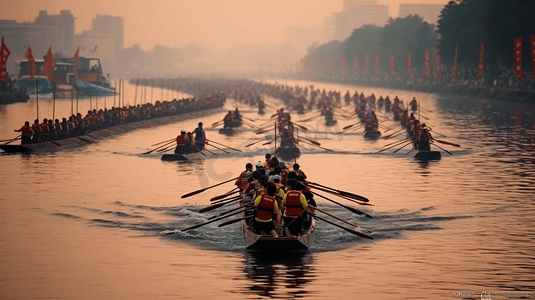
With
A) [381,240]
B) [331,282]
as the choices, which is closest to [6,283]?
[331,282]

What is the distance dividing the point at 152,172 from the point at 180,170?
1644 mm

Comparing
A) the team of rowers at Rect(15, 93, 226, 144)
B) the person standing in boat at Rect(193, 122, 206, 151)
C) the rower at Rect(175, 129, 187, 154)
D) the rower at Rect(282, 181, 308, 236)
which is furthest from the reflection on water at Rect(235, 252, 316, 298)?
the team of rowers at Rect(15, 93, 226, 144)

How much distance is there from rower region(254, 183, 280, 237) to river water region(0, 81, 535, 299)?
0.76 m

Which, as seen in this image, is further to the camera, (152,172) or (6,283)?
(152,172)

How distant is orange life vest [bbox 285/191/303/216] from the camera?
28.0 m

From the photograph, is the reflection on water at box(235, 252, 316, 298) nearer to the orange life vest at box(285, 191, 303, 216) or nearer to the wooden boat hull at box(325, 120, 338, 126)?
the orange life vest at box(285, 191, 303, 216)

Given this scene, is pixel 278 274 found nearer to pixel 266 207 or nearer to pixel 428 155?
pixel 266 207

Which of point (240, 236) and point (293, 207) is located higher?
point (293, 207)

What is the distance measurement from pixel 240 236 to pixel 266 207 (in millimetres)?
A: 3408

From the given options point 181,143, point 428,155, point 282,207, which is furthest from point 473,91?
point 282,207

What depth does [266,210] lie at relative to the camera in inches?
1081

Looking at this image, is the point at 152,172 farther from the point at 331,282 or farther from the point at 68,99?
the point at 68,99

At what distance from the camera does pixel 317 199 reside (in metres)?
39.3

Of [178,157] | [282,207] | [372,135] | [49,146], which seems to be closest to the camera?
[282,207]
